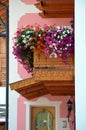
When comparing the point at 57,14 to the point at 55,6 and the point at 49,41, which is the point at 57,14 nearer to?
the point at 55,6

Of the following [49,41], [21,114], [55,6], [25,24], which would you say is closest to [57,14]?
[25,24]

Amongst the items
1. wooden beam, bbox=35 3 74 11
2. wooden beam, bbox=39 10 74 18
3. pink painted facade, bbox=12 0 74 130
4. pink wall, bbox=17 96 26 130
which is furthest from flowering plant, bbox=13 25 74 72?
pink wall, bbox=17 96 26 130

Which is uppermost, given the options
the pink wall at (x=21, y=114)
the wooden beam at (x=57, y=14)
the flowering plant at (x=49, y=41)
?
the wooden beam at (x=57, y=14)

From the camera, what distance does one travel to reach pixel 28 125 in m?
8.56

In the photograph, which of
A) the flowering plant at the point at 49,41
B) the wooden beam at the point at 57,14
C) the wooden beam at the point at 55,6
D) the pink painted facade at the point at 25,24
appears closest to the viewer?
the flowering plant at the point at 49,41

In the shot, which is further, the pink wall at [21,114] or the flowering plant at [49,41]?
the pink wall at [21,114]

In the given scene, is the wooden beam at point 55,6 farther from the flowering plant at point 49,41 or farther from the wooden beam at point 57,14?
the flowering plant at point 49,41

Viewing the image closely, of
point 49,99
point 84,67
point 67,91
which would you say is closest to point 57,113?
point 49,99

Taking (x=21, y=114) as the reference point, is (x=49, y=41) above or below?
above

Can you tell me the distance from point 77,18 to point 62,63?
3.63ft

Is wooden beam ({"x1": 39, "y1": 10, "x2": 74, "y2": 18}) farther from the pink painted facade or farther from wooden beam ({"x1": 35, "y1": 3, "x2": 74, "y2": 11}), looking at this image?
wooden beam ({"x1": 35, "y1": 3, "x2": 74, "y2": 11})

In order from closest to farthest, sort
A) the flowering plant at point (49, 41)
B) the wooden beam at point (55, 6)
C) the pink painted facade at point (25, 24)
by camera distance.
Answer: the flowering plant at point (49, 41), the wooden beam at point (55, 6), the pink painted facade at point (25, 24)

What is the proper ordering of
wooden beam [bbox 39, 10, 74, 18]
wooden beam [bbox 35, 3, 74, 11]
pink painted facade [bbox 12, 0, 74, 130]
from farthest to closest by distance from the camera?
pink painted facade [bbox 12, 0, 74, 130]
wooden beam [bbox 39, 10, 74, 18]
wooden beam [bbox 35, 3, 74, 11]

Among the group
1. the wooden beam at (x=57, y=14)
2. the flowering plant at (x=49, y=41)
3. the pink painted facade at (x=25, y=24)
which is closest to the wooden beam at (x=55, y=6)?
the wooden beam at (x=57, y=14)
